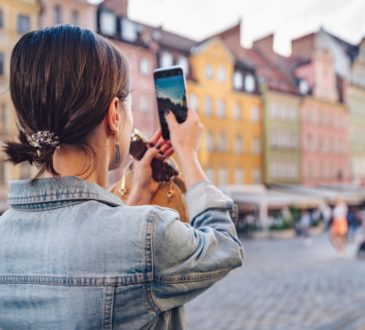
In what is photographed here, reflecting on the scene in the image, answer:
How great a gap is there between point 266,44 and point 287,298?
2464cm

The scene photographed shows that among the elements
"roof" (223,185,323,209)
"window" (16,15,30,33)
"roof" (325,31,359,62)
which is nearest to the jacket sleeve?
"window" (16,15,30,33)

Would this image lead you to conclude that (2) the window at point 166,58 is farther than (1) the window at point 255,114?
No

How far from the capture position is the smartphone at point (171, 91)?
3.42 ft

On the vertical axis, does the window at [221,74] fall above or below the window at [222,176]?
above

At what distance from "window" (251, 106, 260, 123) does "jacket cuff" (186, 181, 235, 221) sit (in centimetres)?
2497

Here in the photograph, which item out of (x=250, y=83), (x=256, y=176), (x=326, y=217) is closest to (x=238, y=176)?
(x=256, y=176)

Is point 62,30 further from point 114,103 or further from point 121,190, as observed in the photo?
point 121,190

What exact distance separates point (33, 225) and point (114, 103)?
0.24m

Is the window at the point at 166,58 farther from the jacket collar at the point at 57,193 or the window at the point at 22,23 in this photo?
the jacket collar at the point at 57,193

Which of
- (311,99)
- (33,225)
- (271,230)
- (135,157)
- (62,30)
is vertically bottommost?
(271,230)

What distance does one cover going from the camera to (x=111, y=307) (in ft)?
2.75

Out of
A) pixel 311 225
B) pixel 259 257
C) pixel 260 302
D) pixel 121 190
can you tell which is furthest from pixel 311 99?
pixel 121 190

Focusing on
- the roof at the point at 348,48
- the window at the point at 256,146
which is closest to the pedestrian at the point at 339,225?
the window at the point at 256,146

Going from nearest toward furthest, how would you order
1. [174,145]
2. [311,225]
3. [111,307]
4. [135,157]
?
[111,307] < [174,145] < [135,157] < [311,225]
